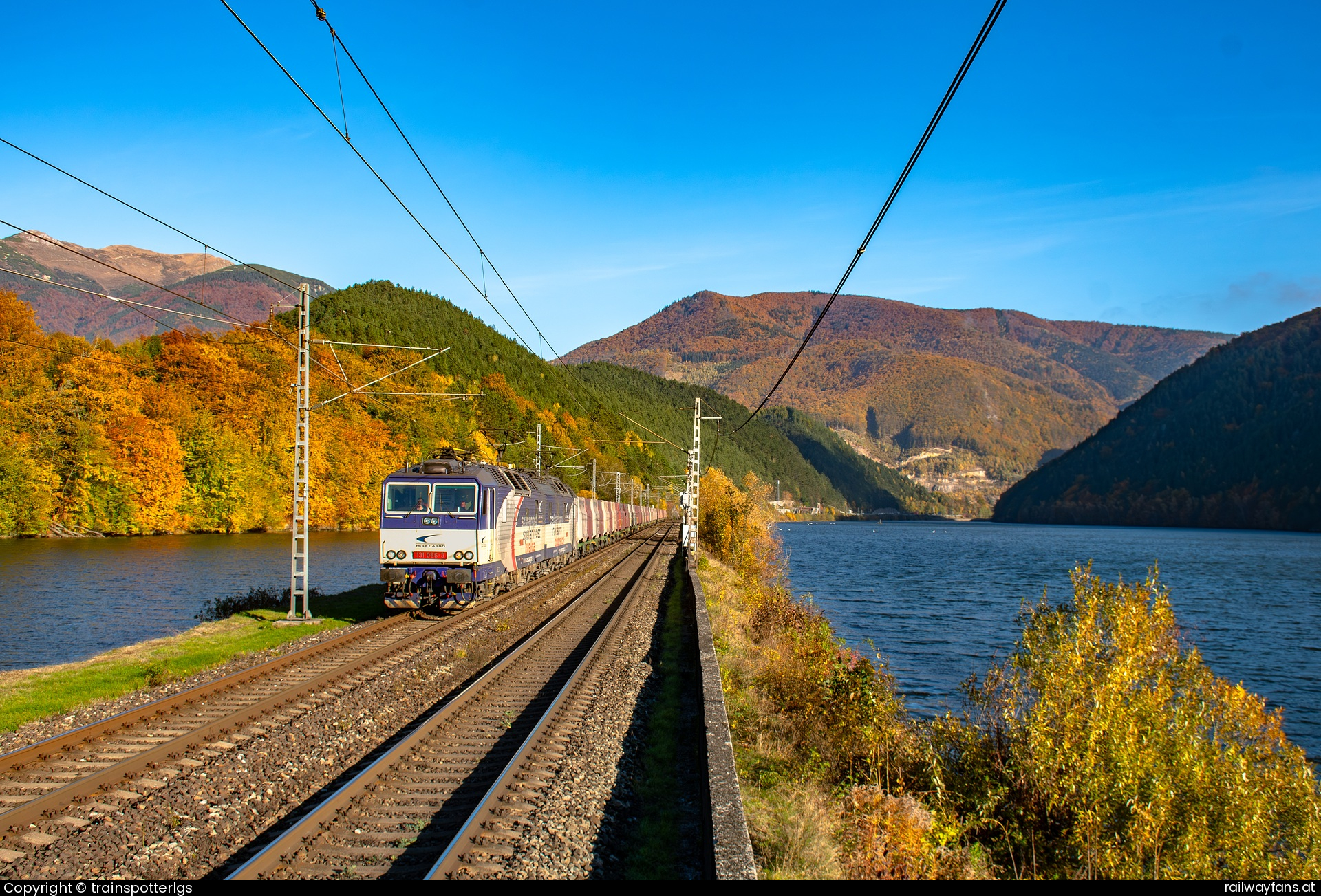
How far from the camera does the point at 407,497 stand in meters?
18.6

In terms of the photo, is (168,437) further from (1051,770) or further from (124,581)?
(1051,770)

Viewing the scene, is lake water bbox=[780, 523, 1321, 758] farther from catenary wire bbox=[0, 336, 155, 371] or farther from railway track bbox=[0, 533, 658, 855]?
catenary wire bbox=[0, 336, 155, 371]

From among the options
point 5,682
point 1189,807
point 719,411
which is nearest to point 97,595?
point 5,682

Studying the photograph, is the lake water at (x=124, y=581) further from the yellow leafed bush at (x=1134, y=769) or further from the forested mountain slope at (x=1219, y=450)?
the forested mountain slope at (x=1219, y=450)

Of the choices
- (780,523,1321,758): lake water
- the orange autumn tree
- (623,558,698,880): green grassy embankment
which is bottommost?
(780,523,1321,758): lake water

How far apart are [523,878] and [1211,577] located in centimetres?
6151

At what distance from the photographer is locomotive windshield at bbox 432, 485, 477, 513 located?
727 inches

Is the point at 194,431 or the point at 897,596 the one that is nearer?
the point at 897,596

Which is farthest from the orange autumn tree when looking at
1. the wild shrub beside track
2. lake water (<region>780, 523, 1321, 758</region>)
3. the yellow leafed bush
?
the yellow leafed bush

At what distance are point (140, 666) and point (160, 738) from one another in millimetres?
4657

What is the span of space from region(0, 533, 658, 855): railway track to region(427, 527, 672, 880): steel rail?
300 cm

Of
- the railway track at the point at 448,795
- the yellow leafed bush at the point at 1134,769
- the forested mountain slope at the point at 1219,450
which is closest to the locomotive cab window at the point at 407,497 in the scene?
the railway track at the point at 448,795

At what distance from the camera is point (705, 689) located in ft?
32.0

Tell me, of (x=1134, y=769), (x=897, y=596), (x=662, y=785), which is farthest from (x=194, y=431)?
(x=1134, y=769)
